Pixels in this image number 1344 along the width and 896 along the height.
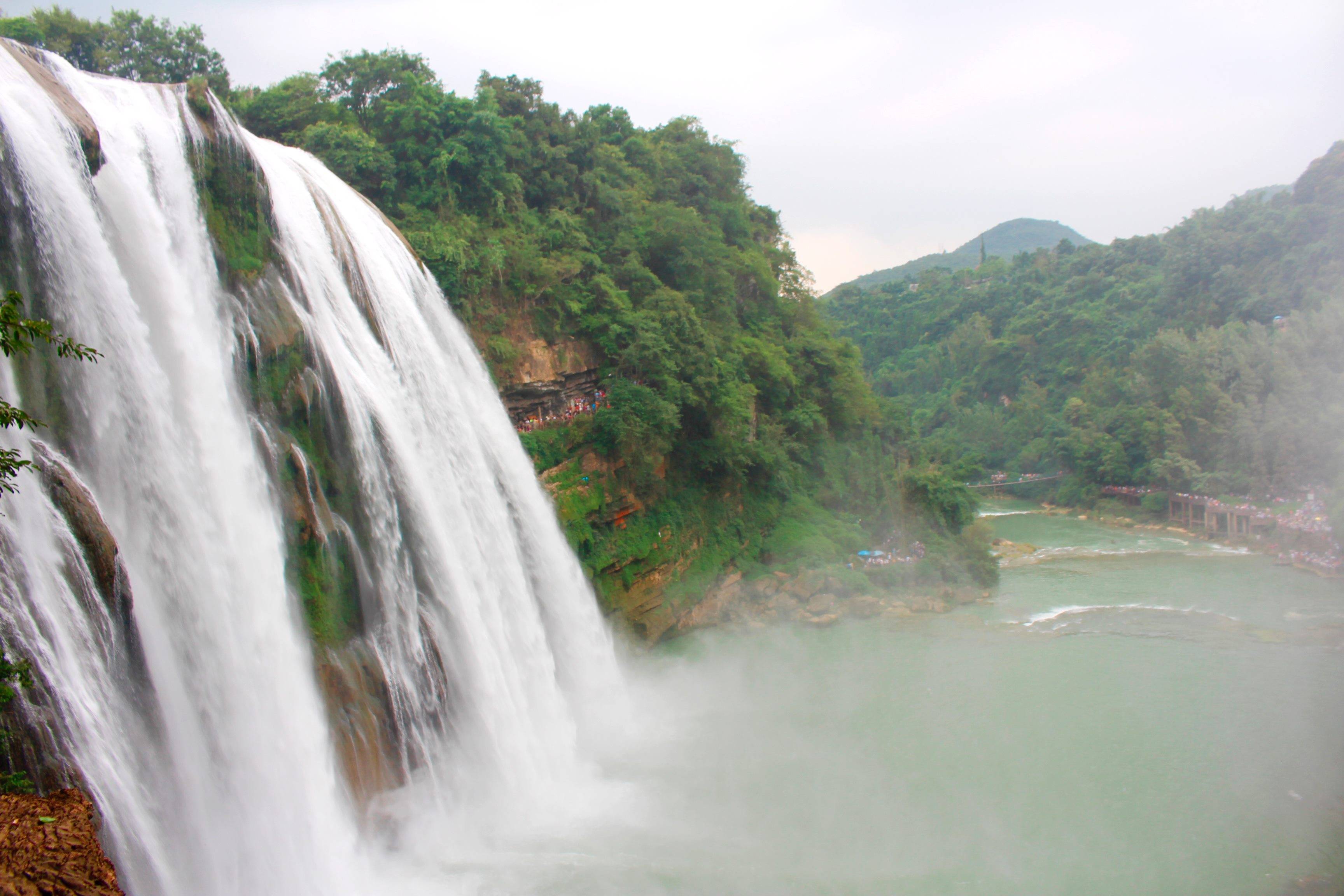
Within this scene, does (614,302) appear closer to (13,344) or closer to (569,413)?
(569,413)

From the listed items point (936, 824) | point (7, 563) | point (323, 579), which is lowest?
point (936, 824)

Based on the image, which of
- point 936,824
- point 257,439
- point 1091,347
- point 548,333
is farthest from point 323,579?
point 1091,347

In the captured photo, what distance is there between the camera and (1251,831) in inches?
395

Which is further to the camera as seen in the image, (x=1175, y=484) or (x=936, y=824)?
(x=1175, y=484)

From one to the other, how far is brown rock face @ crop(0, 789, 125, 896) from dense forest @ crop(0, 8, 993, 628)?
10.6 meters

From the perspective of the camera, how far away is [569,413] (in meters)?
16.7

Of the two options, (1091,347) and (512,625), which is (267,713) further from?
(1091,347)

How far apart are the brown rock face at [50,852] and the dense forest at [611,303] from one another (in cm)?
1057

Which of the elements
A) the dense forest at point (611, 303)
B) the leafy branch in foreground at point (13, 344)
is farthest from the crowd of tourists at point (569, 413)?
the leafy branch in foreground at point (13, 344)

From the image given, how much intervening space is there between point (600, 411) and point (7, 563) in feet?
38.5

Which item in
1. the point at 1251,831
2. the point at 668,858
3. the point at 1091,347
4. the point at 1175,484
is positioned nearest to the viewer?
the point at 668,858

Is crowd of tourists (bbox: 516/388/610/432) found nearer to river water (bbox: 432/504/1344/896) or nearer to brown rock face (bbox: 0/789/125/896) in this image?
river water (bbox: 432/504/1344/896)

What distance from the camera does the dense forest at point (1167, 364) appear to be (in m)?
31.6

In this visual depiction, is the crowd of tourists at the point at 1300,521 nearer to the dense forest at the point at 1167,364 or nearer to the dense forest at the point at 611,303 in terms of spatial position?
the dense forest at the point at 1167,364
